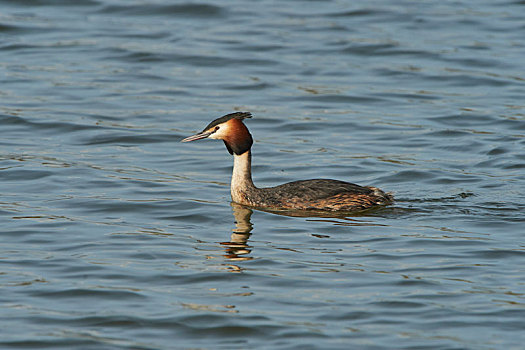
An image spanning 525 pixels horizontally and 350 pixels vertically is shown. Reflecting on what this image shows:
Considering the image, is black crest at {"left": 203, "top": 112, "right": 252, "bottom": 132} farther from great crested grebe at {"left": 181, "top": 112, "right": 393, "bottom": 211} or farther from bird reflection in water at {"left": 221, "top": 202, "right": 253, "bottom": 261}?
bird reflection in water at {"left": 221, "top": 202, "right": 253, "bottom": 261}

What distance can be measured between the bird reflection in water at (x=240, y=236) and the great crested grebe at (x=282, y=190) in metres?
0.14

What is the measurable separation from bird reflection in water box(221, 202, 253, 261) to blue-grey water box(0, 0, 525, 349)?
1.5 inches

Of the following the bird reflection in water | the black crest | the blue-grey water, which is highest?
the black crest

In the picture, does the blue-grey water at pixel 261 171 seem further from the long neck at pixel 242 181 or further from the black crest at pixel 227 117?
the black crest at pixel 227 117

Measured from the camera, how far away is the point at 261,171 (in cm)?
1400

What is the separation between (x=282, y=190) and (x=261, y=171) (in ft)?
6.93

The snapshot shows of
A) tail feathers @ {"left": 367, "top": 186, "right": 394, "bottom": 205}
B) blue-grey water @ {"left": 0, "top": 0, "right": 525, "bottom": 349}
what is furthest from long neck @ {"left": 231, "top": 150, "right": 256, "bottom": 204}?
tail feathers @ {"left": 367, "top": 186, "right": 394, "bottom": 205}

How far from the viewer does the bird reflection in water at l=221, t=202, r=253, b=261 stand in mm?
10219

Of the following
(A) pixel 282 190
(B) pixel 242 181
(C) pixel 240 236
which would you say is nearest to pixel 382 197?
(A) pixel 282 190

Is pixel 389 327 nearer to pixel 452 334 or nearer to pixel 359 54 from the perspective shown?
pixel 452 334

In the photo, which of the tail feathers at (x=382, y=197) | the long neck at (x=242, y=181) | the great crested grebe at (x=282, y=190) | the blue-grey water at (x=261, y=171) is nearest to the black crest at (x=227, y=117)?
the great crested grebe at (x=282, y=190)

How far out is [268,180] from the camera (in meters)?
13.6

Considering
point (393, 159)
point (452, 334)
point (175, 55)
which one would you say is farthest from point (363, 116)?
point (452, 334)

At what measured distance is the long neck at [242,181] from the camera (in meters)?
12.2
